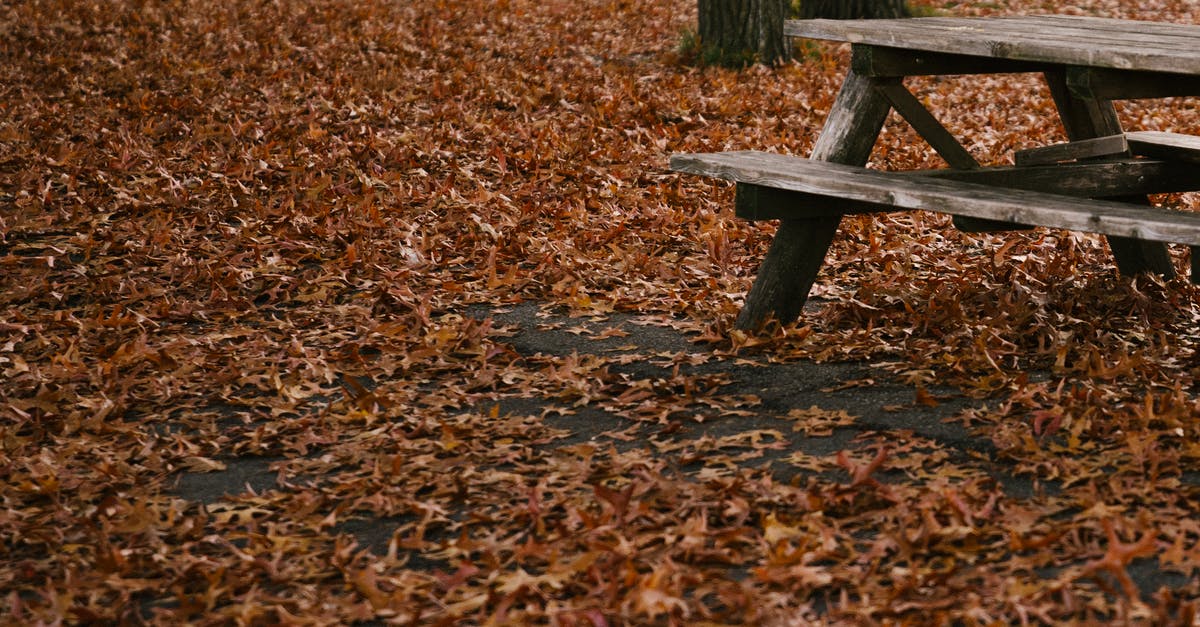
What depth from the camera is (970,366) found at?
12.7 feet

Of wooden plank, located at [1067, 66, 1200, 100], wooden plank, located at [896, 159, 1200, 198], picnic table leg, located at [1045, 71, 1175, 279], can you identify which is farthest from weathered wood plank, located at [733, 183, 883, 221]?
picnic table leg, located at [1045, 71, 1175, 279]

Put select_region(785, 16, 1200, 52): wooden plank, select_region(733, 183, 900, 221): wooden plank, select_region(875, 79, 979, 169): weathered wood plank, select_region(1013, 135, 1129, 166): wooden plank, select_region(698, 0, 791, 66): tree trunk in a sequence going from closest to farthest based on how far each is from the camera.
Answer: select_region(785, 16, 1200, 52): wooden plank < select_region(733, 183, 900, 221): wooden plank < select_region(875, 79, 979, 169): weathered wood plank < select_region(1013, 135, 1129, 166): wooden plank < select_region(698, 0, 791, 66): tree trunk

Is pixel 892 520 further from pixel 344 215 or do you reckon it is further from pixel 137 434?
pixel 344 215

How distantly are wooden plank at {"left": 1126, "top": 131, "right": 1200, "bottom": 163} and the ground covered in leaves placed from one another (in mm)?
482

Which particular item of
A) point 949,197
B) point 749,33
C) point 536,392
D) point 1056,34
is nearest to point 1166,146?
point 1056,34

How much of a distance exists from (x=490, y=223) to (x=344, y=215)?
2.21ft

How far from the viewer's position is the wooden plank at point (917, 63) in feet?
13.5

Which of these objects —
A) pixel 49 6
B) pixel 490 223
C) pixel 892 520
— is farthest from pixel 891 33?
pixel 49 6

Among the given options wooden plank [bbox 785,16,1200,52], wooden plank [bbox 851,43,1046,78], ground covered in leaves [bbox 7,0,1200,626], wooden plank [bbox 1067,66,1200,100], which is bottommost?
ground covered in leaves [bbox 7,0,1200,626]

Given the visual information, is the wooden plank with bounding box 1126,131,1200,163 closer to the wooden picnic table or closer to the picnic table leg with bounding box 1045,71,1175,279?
the wooden picnic table

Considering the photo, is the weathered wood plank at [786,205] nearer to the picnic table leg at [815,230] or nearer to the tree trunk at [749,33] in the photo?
the picnic table leg at [815,230]

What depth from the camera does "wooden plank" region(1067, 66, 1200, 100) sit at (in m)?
3.61

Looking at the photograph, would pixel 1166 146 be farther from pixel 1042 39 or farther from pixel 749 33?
pixel 749 33

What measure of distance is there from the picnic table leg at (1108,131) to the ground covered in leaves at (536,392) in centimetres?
11
